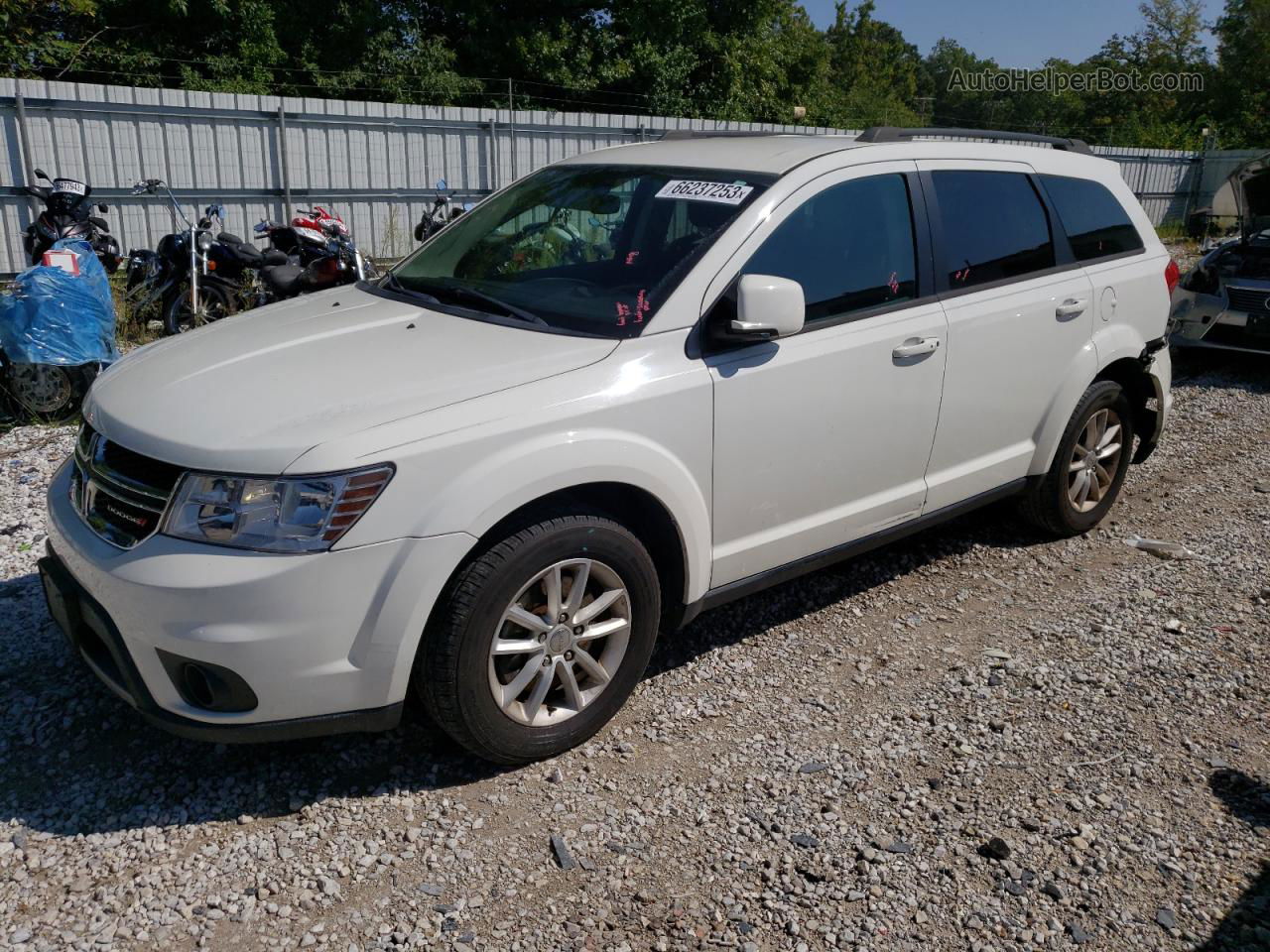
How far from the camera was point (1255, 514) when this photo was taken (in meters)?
5.72

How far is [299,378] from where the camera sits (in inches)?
122

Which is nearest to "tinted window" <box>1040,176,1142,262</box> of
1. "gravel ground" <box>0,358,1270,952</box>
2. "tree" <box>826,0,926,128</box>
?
"gravel ground" <box>0,358,1270,952</box>

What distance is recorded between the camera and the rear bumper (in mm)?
2840

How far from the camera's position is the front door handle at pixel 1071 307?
4594 millimetres

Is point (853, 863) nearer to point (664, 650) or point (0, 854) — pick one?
point (664, 650)

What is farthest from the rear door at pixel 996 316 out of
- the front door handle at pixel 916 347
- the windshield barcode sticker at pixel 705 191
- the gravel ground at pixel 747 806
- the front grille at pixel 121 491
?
the front grille at pixel 121 491

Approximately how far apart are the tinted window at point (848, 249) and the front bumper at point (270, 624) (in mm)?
1577

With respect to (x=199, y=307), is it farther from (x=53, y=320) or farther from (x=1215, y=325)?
(x=1215, y=325)

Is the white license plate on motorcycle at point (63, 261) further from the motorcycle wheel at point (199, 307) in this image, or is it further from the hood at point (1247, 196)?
the hood at point (1247, 196)

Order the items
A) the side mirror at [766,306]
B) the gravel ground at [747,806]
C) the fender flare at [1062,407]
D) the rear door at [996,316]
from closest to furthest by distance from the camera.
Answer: the gravel ground at [747,806] → the side mirror at [766,306] → the rear door at [996,316] → the fender flare at [1062,407]

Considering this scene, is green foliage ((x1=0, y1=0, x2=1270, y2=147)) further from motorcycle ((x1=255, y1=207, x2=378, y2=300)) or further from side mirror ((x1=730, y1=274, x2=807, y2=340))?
side mirror ((x1=730, y1=274, x2=807, y2=340))

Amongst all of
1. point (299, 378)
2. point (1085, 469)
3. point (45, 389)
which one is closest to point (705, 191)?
point (299, 378)

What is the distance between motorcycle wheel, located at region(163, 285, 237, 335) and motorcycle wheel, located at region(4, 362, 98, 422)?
2.54m

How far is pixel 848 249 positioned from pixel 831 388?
0.55 m
